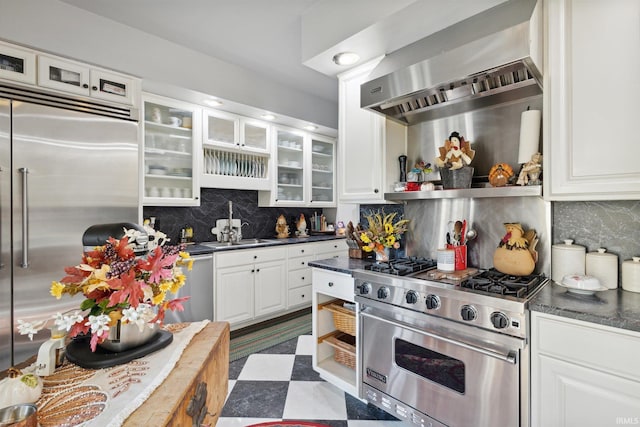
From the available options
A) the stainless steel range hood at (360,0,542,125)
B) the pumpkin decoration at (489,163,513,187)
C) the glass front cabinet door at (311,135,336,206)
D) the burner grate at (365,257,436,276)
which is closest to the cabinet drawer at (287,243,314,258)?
the glass front cabinet door at (311,135,336,206)

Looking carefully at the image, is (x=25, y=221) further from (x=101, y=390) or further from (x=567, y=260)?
(x=567, y=260)

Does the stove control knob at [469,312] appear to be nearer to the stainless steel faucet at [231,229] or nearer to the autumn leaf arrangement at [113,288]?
the autumn leaf arrangement at [113,288]

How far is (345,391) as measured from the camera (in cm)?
207

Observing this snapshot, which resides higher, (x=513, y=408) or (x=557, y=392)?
(x=557, y=392)

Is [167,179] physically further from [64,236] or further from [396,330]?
[396,330]

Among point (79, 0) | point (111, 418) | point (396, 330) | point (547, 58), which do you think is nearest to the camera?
point (111, 418)

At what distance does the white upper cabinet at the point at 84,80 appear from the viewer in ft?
6.97

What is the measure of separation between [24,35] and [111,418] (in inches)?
102

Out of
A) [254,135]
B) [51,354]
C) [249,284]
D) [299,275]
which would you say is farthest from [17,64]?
[299,275]

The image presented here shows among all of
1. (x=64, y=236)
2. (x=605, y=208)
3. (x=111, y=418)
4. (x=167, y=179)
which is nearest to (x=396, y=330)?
(x=605, y=208)

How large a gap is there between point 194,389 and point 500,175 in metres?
1.81

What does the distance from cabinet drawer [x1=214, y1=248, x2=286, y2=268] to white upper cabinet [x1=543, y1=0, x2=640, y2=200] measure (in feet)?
8.52

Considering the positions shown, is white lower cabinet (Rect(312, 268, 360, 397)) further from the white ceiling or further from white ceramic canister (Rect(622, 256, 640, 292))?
the white ceiling

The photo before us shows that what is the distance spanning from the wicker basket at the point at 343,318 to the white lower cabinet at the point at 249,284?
1272 mm
